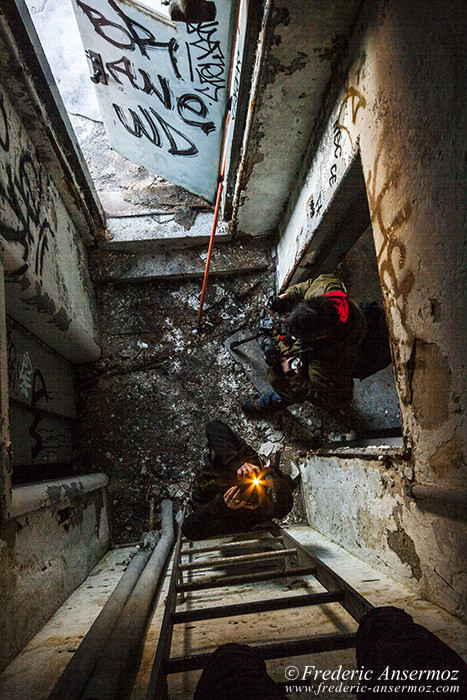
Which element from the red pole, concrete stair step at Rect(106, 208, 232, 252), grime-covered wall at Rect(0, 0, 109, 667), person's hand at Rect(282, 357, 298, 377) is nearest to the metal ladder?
grime-covered wall at Rect(0, 0, 109, 667)

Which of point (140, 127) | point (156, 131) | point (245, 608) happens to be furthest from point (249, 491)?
point (140, 127)

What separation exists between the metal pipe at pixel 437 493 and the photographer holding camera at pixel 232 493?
1107 mm

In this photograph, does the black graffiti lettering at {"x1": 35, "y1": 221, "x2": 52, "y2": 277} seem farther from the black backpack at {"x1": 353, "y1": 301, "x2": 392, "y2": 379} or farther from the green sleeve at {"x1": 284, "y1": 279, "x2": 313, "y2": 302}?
the black backpack at {"x1": 353, "y1": 301, "x2": 392, "y2": 379}

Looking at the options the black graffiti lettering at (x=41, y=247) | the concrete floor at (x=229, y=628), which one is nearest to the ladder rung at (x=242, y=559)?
the concrete floor at (x=229, y=628)

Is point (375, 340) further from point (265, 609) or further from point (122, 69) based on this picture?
point (122, 69)

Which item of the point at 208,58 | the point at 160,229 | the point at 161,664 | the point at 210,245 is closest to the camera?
the point at 161,664

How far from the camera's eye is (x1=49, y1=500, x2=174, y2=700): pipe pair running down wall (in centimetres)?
98

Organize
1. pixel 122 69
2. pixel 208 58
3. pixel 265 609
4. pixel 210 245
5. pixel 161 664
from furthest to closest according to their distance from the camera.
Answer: pixel 210 245, pixel 122 69, pixel 208 58, pixel 265 609, pixel 161 664

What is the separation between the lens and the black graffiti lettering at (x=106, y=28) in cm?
228

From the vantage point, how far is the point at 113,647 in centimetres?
118

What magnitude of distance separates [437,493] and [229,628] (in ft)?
2.89

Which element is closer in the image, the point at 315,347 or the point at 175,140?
the point at 315,347

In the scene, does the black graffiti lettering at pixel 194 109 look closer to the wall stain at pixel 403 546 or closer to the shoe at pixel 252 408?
the shoe at pixel 252 408

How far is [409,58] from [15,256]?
69.2 inches
